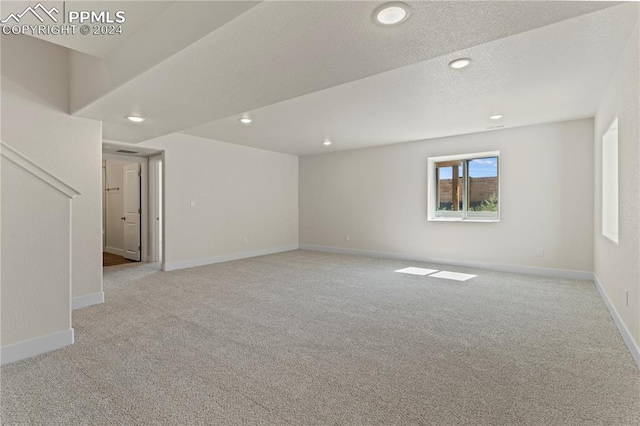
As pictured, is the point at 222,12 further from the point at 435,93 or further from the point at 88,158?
the point at 88,158

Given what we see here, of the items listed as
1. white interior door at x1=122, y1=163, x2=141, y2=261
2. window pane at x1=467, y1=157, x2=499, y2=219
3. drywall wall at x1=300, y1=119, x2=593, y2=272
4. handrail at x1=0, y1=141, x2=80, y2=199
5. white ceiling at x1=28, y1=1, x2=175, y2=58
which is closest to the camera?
white ceiling at x1=28, y1=1, x2=175, y2=58

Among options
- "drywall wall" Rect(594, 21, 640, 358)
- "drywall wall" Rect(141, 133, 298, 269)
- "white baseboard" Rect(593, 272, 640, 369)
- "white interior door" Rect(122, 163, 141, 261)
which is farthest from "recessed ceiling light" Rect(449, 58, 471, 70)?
"white interior door" Rect(122, 163, 141, 261)

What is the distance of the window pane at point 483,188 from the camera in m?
5.68

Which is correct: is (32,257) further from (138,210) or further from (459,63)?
(138,210)

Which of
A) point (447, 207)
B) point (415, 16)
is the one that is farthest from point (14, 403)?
point (447, 207)

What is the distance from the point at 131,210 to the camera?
6836mm

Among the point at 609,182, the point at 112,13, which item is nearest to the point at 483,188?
the point at 609,182

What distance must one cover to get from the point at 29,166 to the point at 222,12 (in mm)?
1948

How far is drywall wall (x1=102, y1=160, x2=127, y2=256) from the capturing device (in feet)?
23.8

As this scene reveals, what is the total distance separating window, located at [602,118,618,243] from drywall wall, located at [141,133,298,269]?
19.1 feet

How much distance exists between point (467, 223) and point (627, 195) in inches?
127

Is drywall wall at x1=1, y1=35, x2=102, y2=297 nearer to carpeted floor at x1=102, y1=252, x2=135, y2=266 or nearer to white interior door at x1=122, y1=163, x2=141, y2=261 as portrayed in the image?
carpeted floor at x1=102, y1=252, x2=135, y2=266

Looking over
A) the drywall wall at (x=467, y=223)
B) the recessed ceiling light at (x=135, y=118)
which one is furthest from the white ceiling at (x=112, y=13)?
the drywall wall at (x=467, y=223)

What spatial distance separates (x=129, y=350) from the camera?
2.45m
